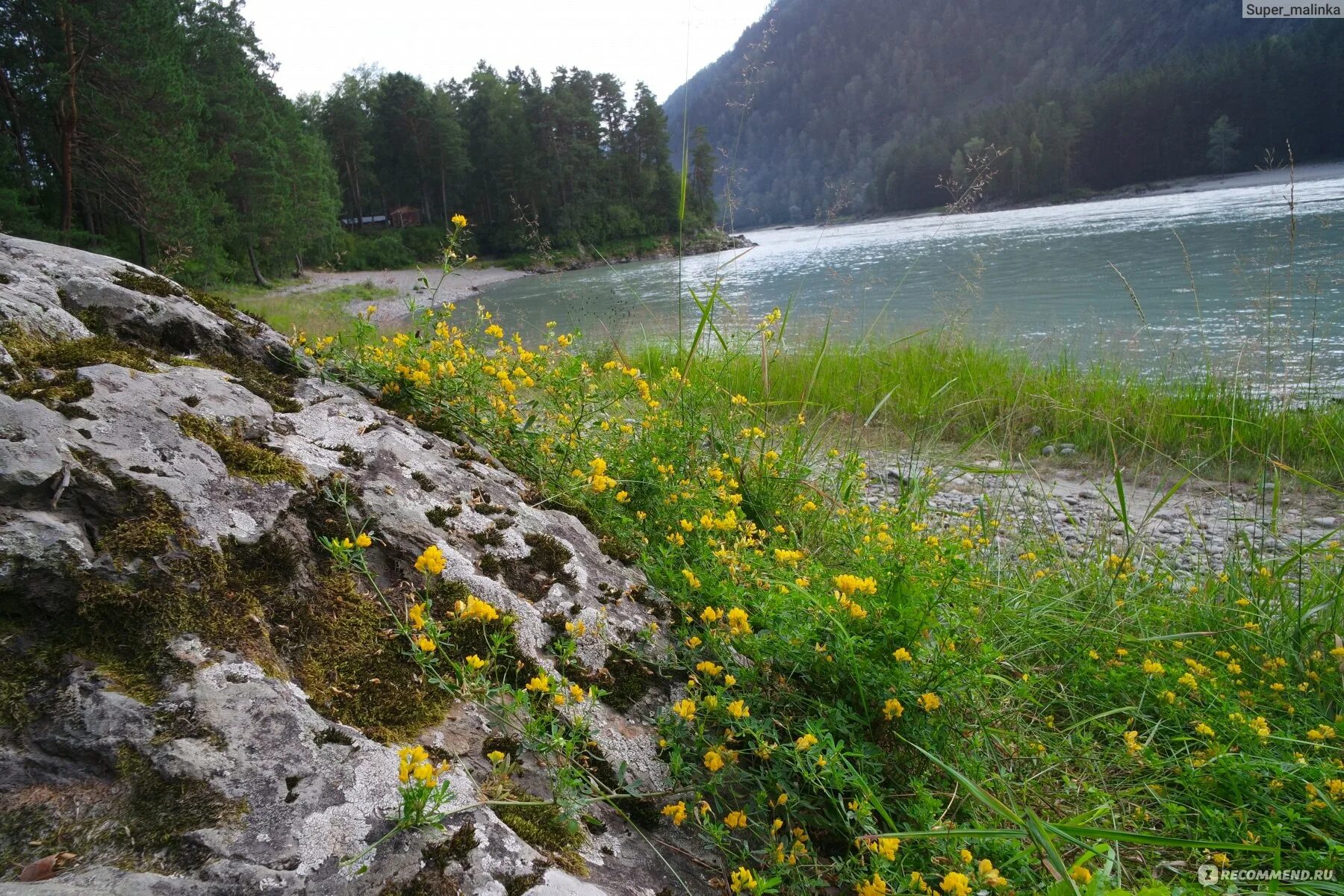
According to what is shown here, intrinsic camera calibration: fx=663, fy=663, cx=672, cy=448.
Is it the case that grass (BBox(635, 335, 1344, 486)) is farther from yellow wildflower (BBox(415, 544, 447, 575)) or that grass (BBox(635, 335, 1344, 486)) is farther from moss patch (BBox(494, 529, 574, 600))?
yellow wildflower (BBox(415, 544, 447, 575))

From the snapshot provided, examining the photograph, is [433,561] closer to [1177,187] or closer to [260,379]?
[260,379]

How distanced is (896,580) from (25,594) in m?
1.79

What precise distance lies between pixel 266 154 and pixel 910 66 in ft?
418

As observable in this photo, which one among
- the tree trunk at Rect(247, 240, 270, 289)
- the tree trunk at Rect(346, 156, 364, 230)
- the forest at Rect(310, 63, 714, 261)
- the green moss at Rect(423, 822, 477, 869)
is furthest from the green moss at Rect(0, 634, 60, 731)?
the tree trunk at Rect(346, 156, 364, 230)

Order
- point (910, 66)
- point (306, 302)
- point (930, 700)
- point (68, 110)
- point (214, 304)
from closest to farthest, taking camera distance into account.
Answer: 1. point (930, 700)
2. point (214, 304)
3. point (68, 110)
4. point (306, 302)
5. point (910, 66)

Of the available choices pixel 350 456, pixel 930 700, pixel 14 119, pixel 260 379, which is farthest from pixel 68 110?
pixel 930 700

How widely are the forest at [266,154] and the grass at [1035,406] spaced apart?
214 centimetres

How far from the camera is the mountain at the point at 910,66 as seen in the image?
167 feet

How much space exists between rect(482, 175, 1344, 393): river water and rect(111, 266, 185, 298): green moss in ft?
5.10

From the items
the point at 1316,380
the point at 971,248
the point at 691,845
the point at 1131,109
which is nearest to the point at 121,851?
the point at 691,845

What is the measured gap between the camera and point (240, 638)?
1236 mm

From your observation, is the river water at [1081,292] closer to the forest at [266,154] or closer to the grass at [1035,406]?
the grass at [1035,406]

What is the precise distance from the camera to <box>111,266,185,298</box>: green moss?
2.14m

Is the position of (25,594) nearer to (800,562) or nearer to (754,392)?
(800,562)
